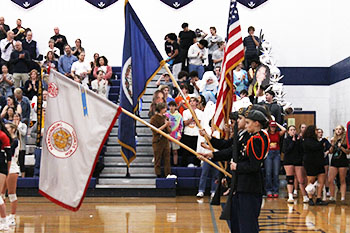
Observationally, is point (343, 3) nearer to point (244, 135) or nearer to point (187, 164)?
point (187, 164)

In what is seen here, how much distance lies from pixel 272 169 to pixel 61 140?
31.3ft

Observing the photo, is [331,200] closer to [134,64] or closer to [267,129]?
[267,129]

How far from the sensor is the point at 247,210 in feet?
25.2

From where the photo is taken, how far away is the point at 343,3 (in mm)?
23078

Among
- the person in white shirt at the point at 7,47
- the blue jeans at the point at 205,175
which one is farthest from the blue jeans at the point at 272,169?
the person in white shirt at the point at 7,47

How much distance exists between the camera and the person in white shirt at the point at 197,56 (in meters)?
21.0

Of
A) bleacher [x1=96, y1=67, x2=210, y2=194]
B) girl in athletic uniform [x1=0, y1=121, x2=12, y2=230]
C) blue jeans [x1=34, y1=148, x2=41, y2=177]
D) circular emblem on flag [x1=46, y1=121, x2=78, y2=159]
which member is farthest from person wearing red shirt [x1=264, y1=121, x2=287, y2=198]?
circular emblem on flag [x1=46, y1=121, x2=78, y2=159]

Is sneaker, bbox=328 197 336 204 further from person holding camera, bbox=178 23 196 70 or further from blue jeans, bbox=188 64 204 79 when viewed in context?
person holding camera, bbox=178 23 196 70

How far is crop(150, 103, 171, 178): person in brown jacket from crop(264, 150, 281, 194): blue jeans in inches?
95.2

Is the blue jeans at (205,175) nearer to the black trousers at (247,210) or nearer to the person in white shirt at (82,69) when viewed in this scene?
the person in white shirt at (82,69)

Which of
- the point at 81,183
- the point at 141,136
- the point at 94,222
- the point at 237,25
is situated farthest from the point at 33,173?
the point at 81,183

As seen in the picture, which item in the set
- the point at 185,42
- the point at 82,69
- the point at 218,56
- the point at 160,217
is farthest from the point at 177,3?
the point at 160,217

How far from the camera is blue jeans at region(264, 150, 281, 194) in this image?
16.4 metres

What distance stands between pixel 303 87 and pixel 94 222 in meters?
14.5
